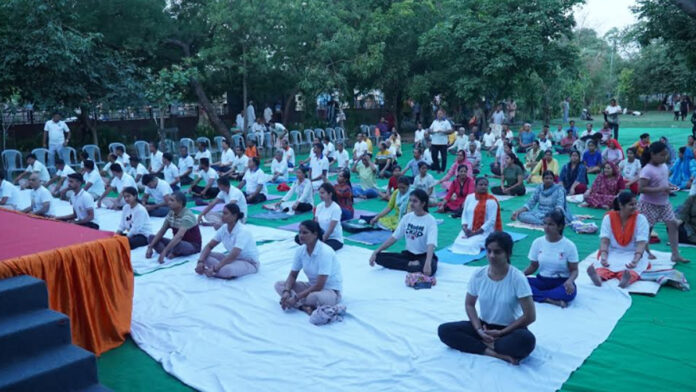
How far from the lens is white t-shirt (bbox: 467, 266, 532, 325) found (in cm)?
399

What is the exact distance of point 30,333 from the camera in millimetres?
3764

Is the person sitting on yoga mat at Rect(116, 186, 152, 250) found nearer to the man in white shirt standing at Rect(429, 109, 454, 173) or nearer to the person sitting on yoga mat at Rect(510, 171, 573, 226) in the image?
the person sitting on yoga mat at Rect(510, 171, 573, 226)

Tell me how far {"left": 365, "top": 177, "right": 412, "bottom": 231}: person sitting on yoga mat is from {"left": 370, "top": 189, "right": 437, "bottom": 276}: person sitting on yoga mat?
1.53m

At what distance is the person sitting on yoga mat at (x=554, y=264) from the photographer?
514 cm

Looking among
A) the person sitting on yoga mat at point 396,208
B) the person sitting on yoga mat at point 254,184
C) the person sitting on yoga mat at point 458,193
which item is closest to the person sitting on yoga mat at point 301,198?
the person sitting on yoga mat at point 254,184

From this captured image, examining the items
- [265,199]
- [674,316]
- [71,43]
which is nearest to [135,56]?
[71,43]

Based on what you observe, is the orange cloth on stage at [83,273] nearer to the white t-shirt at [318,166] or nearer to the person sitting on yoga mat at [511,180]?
the white t-shirt at [318,166]

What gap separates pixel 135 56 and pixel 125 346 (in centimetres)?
1431

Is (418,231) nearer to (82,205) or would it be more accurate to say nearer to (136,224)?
(136,224)

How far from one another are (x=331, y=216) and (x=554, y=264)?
9.15 feet

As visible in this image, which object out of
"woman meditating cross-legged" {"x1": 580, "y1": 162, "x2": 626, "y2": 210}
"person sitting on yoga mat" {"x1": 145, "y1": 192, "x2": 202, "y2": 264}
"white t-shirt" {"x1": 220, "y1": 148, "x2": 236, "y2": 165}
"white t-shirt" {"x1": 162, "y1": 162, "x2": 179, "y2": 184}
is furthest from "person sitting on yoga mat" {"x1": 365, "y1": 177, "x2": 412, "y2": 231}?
"white t-shirt" {"x1": 220, "y1": 148, "x2": 236, "y2": 165}

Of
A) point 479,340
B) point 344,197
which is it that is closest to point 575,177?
point 344,197

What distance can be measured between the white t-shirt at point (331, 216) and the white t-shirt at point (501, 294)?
3.11 m

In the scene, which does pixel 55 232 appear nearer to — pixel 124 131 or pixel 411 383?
pixel 411 383
